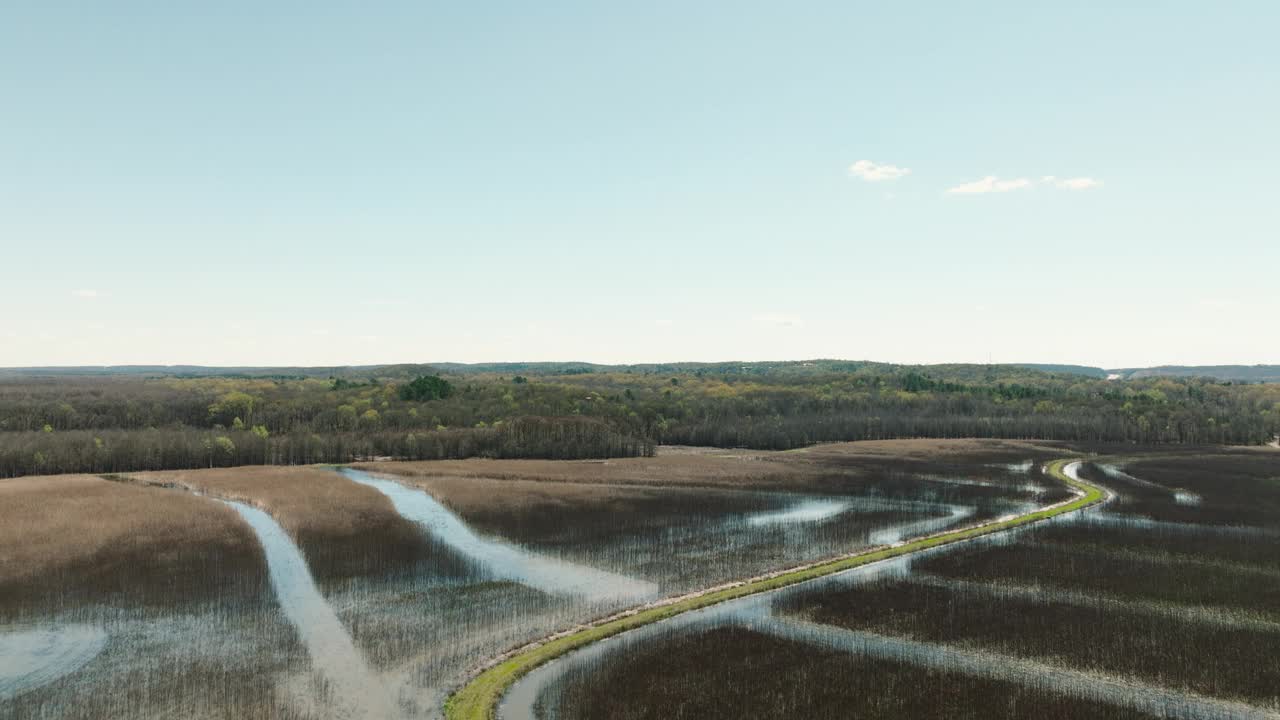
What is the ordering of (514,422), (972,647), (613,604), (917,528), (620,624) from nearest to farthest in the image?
1. (972,647)
2. (620,624)
3. (613,604)
4. (917,528)
5. (514,422)

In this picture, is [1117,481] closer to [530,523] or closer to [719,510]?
[719,510]

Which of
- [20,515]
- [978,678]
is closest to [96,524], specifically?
[20,515]

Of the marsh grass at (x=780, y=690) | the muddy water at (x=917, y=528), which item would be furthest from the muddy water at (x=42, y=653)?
the muddy water at (x=917, y=528)

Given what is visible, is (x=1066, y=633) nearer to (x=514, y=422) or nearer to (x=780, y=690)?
(x=780, y=690)

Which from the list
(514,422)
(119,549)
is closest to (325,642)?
(119,549)

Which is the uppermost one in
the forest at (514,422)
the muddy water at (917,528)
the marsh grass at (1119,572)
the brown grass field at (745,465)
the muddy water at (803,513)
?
the forest at (514,422)

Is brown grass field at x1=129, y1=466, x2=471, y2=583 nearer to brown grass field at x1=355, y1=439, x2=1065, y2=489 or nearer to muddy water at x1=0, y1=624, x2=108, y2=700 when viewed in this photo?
muddy water at x1=0, y1=624, x2=108, y2=700

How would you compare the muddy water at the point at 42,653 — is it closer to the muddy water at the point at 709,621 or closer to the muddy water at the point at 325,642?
the muddy water at the point at 325,642
